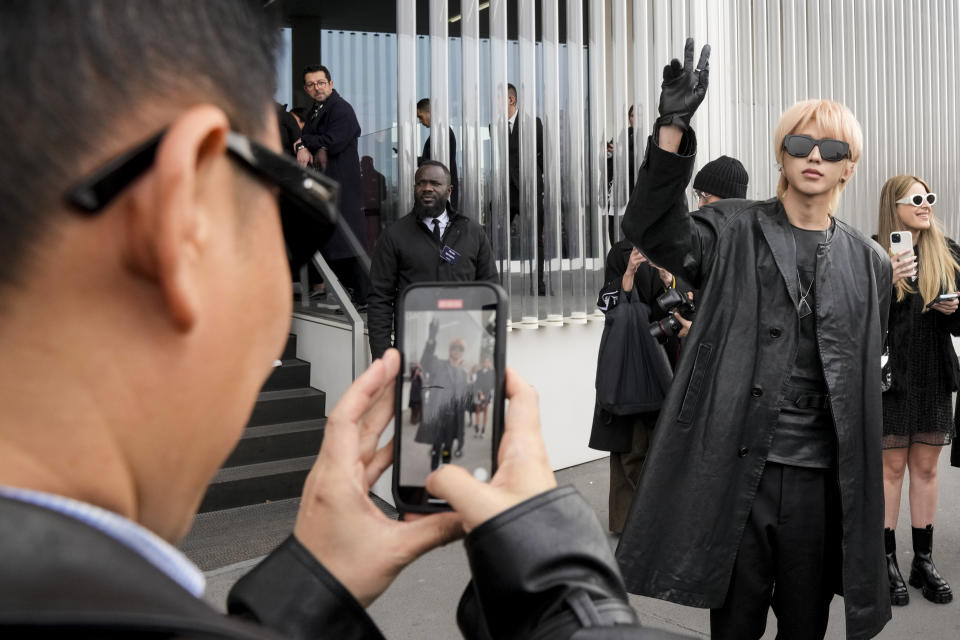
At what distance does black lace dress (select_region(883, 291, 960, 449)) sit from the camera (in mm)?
4812

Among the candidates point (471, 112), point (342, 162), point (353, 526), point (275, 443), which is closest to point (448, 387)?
point (353, 526)

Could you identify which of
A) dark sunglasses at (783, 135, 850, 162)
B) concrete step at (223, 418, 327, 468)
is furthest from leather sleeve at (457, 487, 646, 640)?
concrete step at (223, 418, 327, 468)

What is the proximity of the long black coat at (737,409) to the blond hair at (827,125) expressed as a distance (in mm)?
334

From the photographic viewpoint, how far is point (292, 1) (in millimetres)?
15164

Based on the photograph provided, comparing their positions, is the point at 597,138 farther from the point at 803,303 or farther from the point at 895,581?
the point at 803,303

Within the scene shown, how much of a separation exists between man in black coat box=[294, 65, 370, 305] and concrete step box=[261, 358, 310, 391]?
0.68 meters

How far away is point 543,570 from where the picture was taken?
98 centimetres

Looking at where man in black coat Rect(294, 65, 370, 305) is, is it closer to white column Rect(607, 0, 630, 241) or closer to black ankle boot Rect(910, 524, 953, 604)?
white column Rect(607, 0, 630, 241)

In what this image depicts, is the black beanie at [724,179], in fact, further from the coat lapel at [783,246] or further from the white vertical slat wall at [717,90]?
the coat lapel at [783,246]

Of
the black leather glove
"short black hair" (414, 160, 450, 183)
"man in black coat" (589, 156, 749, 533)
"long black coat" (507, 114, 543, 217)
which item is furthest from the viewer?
"long black coat" (507, 114, 543, 217)

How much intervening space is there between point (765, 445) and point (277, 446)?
4196mm

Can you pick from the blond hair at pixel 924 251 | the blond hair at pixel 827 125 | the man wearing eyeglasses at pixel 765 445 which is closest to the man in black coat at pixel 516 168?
the blond hair at pixel 924 251

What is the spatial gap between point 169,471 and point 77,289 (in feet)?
0.55

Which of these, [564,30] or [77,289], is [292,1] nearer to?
[564,30]
